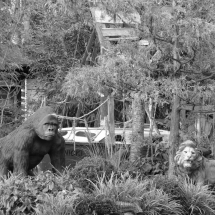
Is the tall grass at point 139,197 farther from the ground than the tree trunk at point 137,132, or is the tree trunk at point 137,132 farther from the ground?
the tree trunk at point 137,132

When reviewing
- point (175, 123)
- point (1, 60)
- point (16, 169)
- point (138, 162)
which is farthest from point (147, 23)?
point (1, 60)

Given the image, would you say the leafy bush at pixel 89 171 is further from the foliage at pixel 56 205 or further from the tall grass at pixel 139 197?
the foliage at pixel 56 205

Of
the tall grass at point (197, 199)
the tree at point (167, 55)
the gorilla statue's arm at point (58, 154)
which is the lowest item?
the tall grass at point (197, 199)

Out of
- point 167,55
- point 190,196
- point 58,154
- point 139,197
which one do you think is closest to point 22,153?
point 58,154

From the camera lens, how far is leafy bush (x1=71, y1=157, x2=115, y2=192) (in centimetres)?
583

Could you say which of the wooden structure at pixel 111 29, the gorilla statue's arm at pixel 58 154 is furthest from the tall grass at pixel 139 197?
the wooden structure at pixel 111 29

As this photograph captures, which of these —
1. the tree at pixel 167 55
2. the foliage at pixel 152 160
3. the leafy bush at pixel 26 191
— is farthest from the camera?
the foliage at pixel 152 160

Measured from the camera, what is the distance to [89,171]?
6.23 metres

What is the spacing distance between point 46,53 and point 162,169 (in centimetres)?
525

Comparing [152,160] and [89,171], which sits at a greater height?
[89,171]

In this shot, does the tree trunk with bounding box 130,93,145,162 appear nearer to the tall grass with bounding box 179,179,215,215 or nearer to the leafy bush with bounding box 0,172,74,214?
the tall grass with bounding box 179,179,215,215

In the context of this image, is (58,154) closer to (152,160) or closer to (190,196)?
(190,196)

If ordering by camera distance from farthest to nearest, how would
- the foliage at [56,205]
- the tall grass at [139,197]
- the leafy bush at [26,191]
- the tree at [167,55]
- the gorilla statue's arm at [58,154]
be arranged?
the gorilla statue's arm at [58,154]
the tree at [167,55]
the tall grass at [139,197]
the leafy bush at [26,191]
the foliage at [56,205]

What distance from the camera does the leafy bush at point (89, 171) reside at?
583cm
